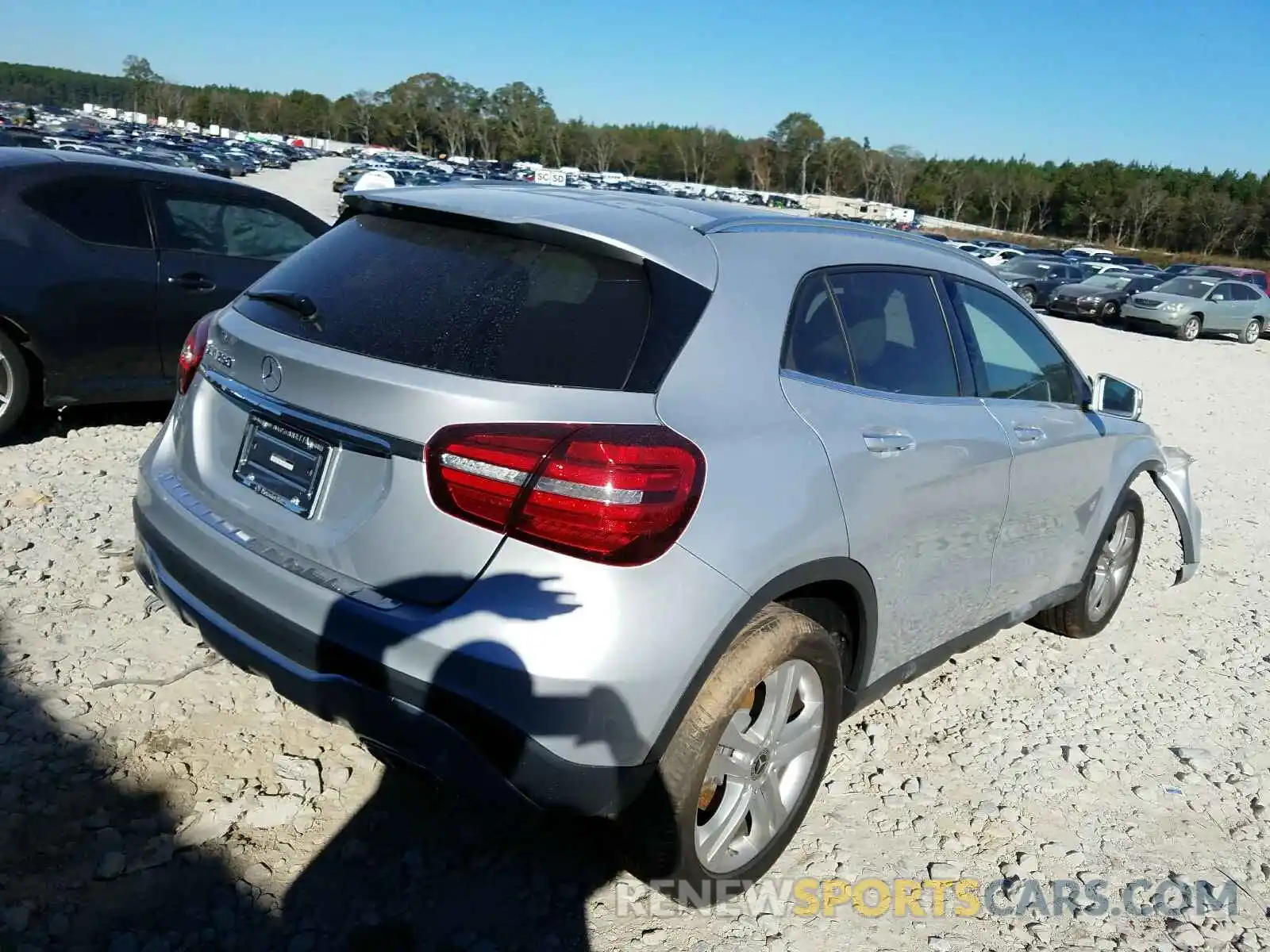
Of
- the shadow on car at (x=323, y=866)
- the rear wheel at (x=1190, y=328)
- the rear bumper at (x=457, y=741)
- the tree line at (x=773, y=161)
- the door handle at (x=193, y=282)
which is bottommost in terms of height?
the shadow on car at (x=323, y=866)

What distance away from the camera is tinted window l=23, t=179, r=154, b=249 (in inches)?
218

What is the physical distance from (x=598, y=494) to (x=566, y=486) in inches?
2.7

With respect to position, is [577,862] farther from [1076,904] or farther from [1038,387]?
[1038,387]

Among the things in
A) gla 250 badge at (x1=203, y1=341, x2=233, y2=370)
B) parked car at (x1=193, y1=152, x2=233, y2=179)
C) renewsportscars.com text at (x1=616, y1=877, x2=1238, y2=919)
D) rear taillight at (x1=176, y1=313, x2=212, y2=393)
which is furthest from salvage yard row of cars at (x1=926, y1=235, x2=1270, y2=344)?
parked car at (x1=193, y1=152, x2=233, y2=179)

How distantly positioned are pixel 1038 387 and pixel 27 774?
12.0ft

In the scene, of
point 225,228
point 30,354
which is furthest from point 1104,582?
point 30,354

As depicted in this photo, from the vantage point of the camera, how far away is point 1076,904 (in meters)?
2.80

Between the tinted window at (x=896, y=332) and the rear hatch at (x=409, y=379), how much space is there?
69cm

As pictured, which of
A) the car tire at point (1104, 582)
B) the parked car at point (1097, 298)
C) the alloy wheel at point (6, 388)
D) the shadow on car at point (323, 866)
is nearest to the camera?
the shadow on car at point (323, 866)

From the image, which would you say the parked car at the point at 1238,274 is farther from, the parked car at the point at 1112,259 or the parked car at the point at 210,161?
the parked car at the point at 210,161

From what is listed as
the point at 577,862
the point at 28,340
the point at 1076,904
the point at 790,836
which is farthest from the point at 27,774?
the point at 28,340

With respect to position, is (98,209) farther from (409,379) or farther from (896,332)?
(896,332)

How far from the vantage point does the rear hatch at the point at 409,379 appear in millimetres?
2148

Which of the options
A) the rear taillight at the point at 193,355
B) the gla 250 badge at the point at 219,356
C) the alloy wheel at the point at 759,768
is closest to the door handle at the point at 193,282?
the rear taillight at the point at 193,355
